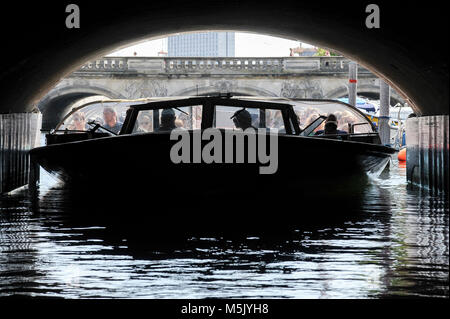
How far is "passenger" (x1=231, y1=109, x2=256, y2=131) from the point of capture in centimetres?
1121

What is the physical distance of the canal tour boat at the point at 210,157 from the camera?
32.2ft

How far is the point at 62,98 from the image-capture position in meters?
51.2

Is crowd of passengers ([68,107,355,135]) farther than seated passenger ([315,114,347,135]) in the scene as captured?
No

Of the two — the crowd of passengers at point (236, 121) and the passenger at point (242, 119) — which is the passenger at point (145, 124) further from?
the passenger at point (242, 119)

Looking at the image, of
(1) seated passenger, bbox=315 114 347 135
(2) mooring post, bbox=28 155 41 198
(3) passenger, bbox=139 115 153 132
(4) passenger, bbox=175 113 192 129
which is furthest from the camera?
(2) mooring post, bbox=28 155 41 198

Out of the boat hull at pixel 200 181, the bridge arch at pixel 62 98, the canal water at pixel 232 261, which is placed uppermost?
the bridge arch at pixel 62 98

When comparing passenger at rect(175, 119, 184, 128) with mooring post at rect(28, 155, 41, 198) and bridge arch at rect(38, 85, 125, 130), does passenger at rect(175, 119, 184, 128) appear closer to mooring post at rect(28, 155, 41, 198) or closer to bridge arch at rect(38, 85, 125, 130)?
mooring post at rect(28, 155, 41, 198)

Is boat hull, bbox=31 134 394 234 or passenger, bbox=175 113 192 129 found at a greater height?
passenger, bbox=175 113 192 129

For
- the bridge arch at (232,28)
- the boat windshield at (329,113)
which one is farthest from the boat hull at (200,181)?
the boat windshield at (329,113)

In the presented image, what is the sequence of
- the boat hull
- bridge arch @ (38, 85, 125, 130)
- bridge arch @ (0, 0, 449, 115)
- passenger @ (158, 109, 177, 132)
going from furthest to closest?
bridge arch @ (38, 85, 125, 130) → passenger @ (158, 109, 177, 132) → bridge arch @ (0, 0, 449, 115) → the boat hull

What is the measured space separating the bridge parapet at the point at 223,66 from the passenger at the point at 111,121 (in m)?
34.4

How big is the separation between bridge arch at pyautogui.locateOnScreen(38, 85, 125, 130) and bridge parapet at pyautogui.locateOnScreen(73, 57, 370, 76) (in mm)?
1158

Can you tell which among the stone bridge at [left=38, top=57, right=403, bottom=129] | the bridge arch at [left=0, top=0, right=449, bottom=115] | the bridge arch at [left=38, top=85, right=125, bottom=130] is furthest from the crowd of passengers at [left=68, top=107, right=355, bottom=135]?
the bridge arch at [left=38, top=85, right=125, bottom=130]
